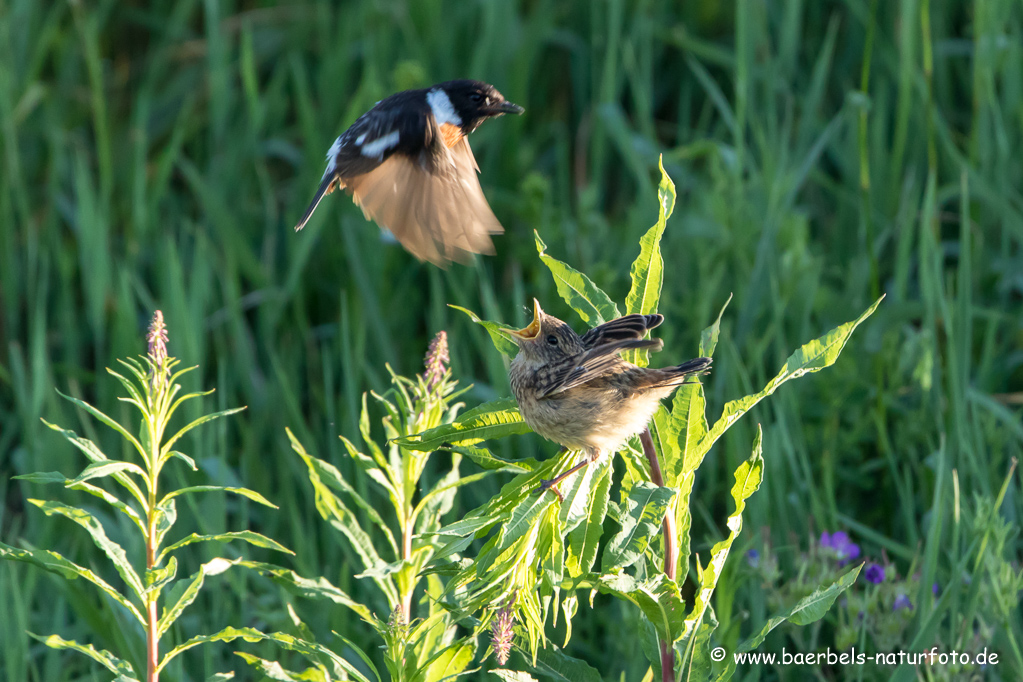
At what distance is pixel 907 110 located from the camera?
394cm

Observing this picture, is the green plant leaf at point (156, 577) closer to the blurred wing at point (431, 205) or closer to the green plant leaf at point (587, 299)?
the green plant leaf at point (587, 299)

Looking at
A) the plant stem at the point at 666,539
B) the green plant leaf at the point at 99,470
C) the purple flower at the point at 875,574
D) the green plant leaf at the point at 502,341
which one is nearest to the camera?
the green plant leaf at the point at 99,470

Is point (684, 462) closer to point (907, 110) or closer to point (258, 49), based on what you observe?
point (907, 110)

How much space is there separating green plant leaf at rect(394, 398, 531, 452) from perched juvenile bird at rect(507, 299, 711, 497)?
36mm

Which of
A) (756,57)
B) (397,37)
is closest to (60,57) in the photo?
(397,37)

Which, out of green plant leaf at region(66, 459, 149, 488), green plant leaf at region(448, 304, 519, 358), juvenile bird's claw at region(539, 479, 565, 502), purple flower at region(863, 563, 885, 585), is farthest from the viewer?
purple flower at region(863, 563, 885, 585)

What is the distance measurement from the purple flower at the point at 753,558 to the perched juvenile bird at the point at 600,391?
2.82 ft

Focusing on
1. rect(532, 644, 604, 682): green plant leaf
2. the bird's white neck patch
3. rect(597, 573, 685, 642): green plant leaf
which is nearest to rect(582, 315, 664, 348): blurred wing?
rect(597, 573, 685, 642): green plant leaf

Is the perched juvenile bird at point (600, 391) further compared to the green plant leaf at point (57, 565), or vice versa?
the perched juvenile bird at point (600, 391)

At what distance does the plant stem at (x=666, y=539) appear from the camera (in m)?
1.79

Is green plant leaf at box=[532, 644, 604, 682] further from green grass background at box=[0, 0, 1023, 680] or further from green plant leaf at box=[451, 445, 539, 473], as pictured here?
green grass background at box=[0, 0, 1023, 680]

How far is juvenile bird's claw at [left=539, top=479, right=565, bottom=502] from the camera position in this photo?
1.68 metres

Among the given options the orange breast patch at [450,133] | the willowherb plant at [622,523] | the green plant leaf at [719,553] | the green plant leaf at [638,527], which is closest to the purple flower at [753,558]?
the willowherb plant at [622,523]

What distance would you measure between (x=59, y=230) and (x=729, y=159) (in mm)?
2834
